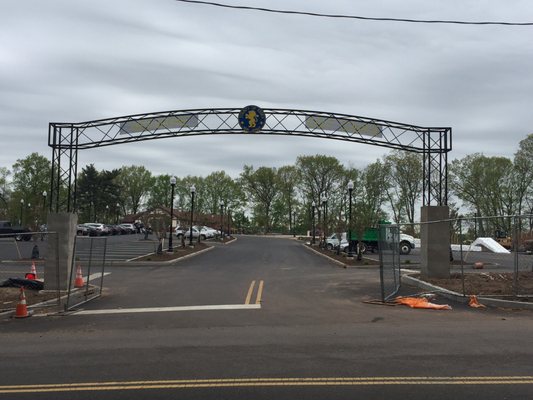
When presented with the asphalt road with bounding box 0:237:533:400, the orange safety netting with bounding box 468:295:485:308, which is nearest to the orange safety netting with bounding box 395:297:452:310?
the asphalt road with bounding box 0:237:533:400

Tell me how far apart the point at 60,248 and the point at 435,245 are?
11837 millimetres

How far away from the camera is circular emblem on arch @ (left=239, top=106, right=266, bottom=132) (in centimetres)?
1919

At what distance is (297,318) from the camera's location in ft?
34.6

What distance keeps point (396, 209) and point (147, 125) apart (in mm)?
65401

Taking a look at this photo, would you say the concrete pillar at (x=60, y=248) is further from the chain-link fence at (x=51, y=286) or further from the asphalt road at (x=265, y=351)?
the asphalt road at (x=265, y=351)

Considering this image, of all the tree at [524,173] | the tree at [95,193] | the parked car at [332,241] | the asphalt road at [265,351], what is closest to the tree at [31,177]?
the tree at [95,193]

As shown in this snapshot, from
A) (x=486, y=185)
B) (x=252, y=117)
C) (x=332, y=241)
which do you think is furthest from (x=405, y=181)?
(x=252, y=117)

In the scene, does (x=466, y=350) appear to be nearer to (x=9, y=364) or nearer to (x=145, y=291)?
(x=9, y=364)

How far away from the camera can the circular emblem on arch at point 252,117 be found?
1919cm

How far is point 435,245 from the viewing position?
56.5 ft

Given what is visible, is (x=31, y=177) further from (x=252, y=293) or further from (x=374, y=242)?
(x=252, y=293)

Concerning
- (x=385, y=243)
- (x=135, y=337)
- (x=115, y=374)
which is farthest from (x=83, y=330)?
(x=385, y=243)

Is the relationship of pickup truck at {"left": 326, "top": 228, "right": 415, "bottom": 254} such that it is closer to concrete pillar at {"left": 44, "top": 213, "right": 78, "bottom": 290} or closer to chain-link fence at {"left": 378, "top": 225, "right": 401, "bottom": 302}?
chain-link fence at {"left": 378, "top": 225, "right": 401, "bottom": 302}

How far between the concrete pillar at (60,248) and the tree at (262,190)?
9258 cm
